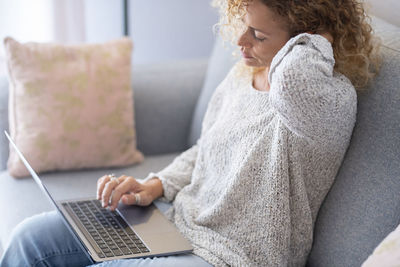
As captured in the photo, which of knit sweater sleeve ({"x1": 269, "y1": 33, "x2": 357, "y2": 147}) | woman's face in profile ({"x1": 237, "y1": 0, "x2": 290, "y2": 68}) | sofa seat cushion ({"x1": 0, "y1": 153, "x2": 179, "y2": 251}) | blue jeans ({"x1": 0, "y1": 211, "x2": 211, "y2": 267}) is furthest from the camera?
sofa seat cushion ({"x1": 0, "y1": 153, "x2": 179, "y2": 251})

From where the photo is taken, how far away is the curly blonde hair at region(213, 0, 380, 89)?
1.07 meters

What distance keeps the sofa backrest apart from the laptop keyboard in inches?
15.1

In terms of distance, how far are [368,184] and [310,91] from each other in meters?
0.25

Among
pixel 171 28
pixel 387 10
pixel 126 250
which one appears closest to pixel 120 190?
pixel 126 250

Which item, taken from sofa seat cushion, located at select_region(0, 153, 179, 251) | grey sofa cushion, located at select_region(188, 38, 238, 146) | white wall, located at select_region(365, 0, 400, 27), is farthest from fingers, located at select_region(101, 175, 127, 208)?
white wall, located at select_region(365, 0, 400, 27)

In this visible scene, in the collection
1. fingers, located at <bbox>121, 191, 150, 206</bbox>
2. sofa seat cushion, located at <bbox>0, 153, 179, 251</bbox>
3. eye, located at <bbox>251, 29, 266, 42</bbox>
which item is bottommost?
sofa seat cushion, located at <bbox>0, 153, 179, 251</bbox>

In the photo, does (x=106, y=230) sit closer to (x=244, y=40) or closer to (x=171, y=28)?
(x=244, y=40)

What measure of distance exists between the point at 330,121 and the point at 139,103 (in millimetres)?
912

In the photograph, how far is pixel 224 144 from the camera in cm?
122

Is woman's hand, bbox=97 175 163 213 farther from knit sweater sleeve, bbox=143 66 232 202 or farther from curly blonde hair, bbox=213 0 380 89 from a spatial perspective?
curly blonde hair, bbox=213 0 380 89

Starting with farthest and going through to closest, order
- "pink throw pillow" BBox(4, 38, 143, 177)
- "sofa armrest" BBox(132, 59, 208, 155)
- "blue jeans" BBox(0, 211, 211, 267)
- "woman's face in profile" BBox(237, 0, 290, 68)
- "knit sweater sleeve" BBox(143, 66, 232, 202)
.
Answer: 1. "sofa armrest" BBox(132, 59, 208, 155)
2. "pink throw pillow" BBox(4, 38, 143, 177)
3. "knit sweater sleeve" BBox(143, 66, 232, 202)
4. "blue jeans" BBox(0, 211, 211, 267)
5. "woman's face in profile" BBox(237, 0, 290, 68)

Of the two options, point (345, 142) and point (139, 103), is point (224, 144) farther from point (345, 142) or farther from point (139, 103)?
point (139, 103)

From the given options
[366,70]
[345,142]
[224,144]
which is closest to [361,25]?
[366,70]

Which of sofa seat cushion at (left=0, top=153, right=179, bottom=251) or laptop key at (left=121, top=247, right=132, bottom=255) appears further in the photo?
sofa seat cushion at (left=0, top=153, right=179, bottom=251)
